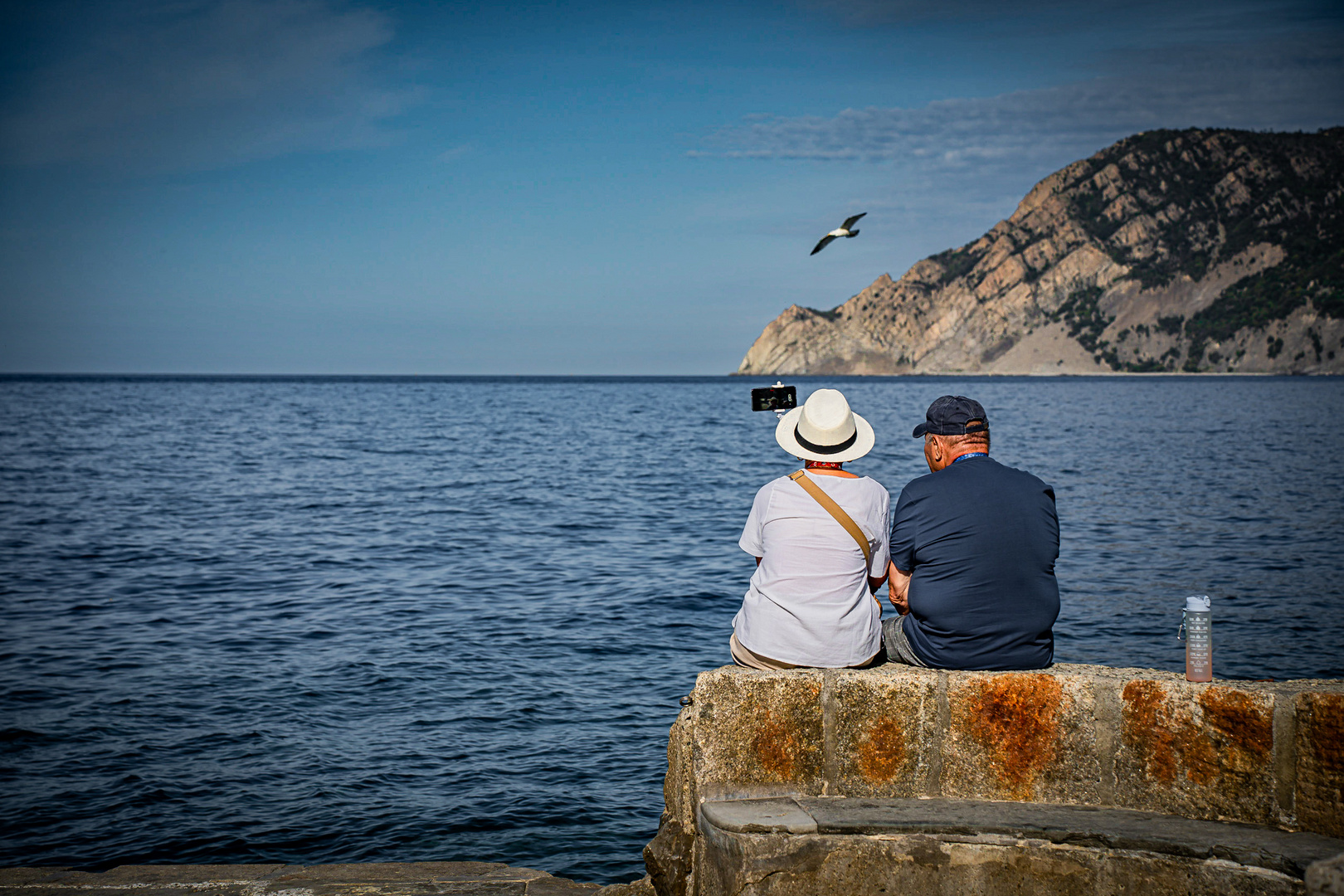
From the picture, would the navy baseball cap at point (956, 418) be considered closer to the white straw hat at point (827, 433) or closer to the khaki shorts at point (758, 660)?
the white straw hat at point (827, 433)

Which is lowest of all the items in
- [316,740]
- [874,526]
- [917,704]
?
[316,740]

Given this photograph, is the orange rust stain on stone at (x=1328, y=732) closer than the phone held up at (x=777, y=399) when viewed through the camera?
Yes

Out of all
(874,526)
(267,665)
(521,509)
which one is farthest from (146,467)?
(874,526)

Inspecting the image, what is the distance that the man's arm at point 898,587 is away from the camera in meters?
4.91

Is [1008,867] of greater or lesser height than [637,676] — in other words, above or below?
above

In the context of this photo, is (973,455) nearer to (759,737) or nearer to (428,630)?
(759,737)

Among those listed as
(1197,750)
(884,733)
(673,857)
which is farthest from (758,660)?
(1197,750)

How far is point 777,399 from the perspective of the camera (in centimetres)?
543

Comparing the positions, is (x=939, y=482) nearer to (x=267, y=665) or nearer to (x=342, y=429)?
(x=267, y=665)

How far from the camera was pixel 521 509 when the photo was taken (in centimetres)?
2691

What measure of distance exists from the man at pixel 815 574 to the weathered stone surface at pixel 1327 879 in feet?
6.73

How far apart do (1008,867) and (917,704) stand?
2.49ft

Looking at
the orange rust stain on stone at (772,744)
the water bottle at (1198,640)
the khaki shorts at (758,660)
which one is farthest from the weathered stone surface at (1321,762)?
the orange rust stain on stone at (772,744)

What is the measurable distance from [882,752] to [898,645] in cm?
64
